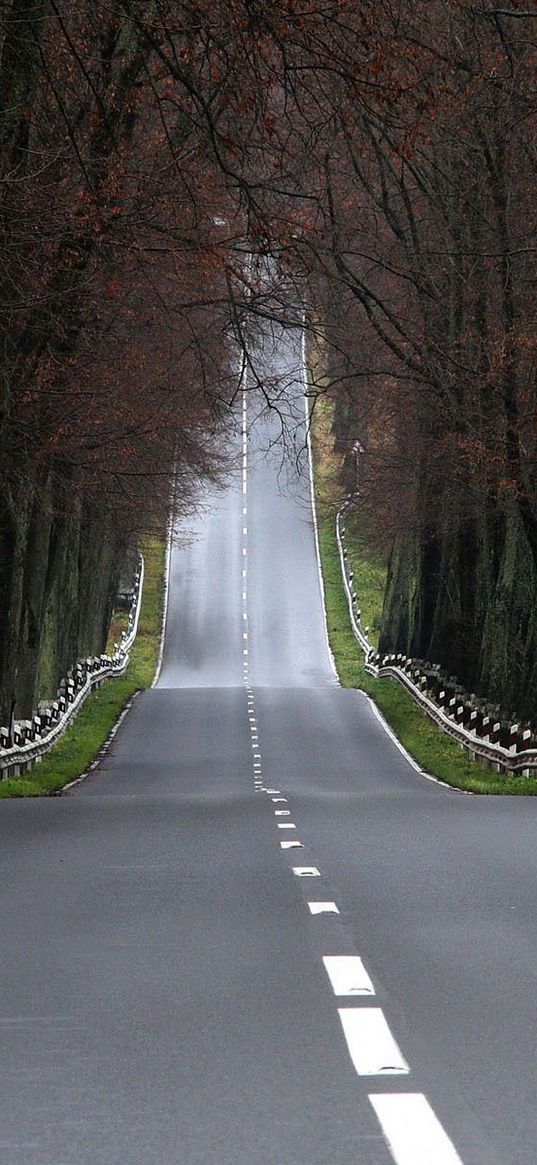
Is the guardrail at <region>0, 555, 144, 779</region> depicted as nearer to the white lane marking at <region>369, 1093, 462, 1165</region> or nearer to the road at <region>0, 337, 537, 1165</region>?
the road at <region>0, 337, 537, 1165</region>

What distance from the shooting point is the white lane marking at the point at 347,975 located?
26.4 feet

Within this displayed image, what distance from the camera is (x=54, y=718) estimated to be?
41.7m

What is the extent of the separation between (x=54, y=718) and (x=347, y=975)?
110 feet

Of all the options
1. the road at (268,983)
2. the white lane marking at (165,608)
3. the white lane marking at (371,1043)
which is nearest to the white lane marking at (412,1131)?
the road at (268,983)

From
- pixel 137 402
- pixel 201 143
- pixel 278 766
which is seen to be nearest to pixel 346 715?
pixel 278 766

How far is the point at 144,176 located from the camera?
19.8 metres

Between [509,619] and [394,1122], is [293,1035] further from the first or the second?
[509,619]

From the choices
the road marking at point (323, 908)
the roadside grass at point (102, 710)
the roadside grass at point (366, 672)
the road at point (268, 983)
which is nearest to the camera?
the road at point (268, 983)

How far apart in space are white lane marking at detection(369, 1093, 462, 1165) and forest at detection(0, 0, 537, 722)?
11.1 meters

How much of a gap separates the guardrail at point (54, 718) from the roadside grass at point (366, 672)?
6913mm

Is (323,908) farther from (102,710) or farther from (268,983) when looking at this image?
(102,710)

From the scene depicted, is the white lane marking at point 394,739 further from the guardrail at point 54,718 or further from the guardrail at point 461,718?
the guardrail at point 54,718

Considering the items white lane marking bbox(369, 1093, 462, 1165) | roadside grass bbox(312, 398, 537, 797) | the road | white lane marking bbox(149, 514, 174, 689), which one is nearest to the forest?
roadside grass bbox(312, 398, 537, 797)

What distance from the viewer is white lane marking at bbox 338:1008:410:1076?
20.7ft
